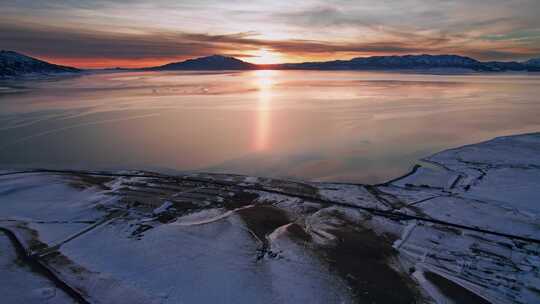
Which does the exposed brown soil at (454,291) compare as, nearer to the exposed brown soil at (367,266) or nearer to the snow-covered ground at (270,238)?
the snow-covered ground at (270,238)

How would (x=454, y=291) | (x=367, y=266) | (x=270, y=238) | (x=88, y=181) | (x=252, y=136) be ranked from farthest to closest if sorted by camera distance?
(x=252, y=136) → (x=88, y=181) → (x=270, y=238) → (x=367, y=266) → (x=454, y=291)

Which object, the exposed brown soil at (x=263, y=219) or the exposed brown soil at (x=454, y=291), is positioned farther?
the exposed brown soil at (x=263, y=219)

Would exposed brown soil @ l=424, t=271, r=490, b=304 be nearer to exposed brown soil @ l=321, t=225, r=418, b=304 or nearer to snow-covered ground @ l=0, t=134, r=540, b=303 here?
snow-covered ground @ l=0, t=134, r=540, b=303

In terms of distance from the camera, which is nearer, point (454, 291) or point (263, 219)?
point (454, 291)

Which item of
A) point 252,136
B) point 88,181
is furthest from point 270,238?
point 252,136

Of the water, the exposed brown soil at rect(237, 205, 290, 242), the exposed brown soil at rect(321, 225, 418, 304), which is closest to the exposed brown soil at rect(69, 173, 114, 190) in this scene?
the water

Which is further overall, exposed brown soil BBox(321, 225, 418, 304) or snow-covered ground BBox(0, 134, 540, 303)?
snow-covered ground BBox(0, 134, 540, 303)

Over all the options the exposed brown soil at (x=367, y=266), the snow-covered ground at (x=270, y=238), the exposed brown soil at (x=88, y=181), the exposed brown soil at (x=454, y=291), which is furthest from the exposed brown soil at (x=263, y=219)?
the exposed brown soil at (x=88, y=181)

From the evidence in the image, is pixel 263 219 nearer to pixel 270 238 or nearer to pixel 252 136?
pixel 270 238

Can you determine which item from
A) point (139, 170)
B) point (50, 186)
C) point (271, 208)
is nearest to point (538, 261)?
point (271, 208)
